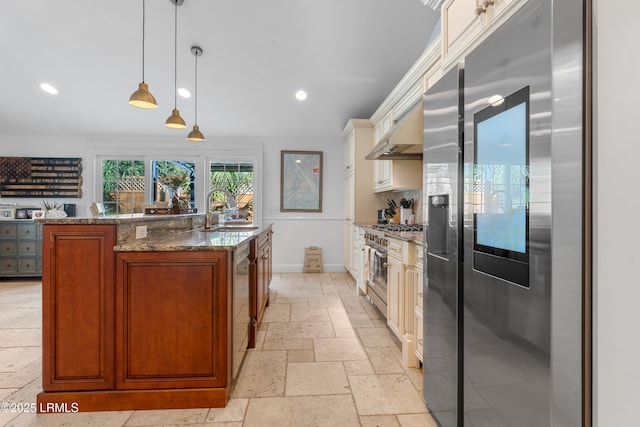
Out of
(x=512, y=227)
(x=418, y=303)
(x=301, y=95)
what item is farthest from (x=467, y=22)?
(x=301, y=95)

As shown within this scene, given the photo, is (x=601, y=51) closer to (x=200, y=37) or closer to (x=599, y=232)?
(x=599, y=232)

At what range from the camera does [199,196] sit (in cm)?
537

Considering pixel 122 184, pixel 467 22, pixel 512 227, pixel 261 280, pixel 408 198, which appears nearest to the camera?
pixel 512 227

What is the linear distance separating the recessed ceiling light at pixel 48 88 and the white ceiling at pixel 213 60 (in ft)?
0.33

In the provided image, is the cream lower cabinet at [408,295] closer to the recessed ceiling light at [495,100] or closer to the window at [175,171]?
the recessed ceiling light at [495,100]

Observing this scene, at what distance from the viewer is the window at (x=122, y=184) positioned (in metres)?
5.29

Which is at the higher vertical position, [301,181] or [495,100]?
[301,181]

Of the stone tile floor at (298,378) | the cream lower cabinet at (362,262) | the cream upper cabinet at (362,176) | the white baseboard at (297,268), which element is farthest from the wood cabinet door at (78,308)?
the white baseboard at (297,268)

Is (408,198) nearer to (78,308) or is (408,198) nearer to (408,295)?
(408,295)

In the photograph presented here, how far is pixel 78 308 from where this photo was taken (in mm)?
1629

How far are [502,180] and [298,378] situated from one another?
174 cm

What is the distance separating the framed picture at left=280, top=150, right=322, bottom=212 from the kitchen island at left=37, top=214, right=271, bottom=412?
3664mm

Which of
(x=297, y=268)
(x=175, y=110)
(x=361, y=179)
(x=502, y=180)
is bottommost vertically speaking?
(x=297, y=268)

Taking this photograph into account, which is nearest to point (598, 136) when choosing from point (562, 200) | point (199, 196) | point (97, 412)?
point (562, 200)
